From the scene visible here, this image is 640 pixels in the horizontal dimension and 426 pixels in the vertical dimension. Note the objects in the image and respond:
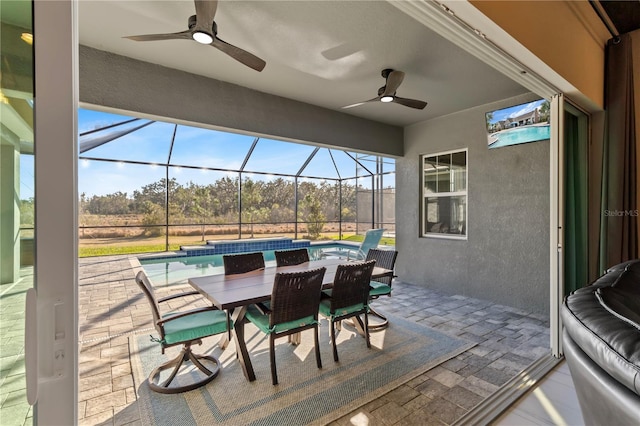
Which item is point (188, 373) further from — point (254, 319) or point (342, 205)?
point (342, 205)

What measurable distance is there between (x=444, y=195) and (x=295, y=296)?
3689mm

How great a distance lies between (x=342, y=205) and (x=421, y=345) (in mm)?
8264

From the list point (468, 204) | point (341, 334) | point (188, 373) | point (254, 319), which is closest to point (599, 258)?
point (468, 204)

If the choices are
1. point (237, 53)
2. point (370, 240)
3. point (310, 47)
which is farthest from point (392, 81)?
point (370, 240)

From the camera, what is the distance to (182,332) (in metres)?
2.28

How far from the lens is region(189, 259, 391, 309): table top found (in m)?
2.30

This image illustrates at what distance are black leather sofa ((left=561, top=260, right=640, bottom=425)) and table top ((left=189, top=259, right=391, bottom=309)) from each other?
1.80 m

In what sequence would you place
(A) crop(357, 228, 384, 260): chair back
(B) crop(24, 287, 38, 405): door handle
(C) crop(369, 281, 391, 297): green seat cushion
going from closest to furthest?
(B) crop(24, 287, 38, 405): door handle, (C) crop(369, 281, 391, 297): green seat cushion, (A) crop(357, 228, 384, 260): chair back

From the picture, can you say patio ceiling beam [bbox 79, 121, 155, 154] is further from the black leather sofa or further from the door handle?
the black leather sofa

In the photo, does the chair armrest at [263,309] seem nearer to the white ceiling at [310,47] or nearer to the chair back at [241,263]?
the chair back at [241,263]

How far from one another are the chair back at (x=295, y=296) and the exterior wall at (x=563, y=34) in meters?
2.00

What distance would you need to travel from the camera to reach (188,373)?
2529 millimetres
